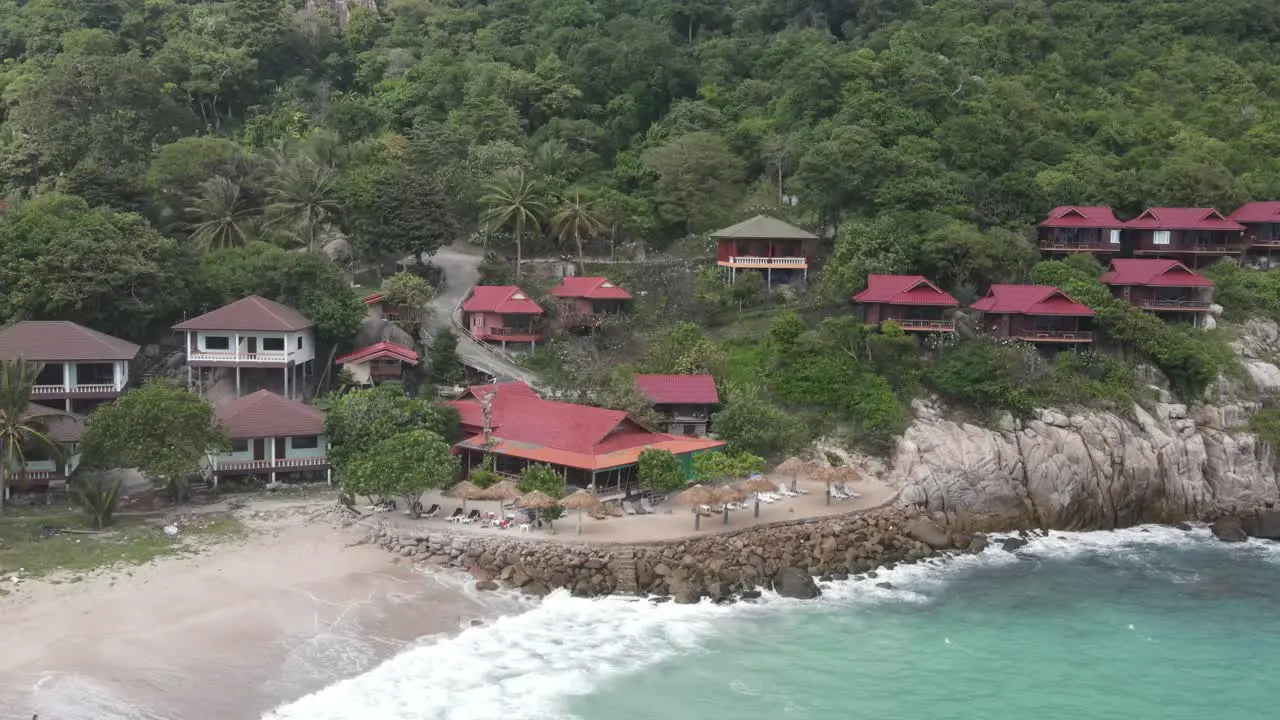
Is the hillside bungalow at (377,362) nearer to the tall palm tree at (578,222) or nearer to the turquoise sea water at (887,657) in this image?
the tall palm tree at (578,222)

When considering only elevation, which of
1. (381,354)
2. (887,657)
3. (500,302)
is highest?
(500,302)

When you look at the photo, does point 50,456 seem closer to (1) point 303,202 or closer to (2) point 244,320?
(2) point 244,320

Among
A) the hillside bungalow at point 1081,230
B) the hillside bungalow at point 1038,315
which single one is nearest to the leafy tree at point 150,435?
the hillside bungalow at point 1038,315

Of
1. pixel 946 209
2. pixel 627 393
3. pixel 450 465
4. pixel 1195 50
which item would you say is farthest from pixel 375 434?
pixel 1195 50

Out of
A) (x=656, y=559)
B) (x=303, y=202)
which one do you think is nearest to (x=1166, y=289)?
(x=656, y=559)

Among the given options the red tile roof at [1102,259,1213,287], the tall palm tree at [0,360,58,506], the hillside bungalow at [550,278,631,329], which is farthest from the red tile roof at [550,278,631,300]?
the red tile roof at [1102,259,1213,287]

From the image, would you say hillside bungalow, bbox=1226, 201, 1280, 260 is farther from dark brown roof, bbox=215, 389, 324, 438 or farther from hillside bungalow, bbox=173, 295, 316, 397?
hillside bungalow, bbox=173, 295, 316, 397
